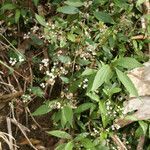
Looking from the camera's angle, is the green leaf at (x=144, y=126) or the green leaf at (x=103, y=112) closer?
the green leaf at (x=103, y=112)

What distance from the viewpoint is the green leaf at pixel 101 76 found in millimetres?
2051

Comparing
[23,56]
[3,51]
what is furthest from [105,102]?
[3,51]

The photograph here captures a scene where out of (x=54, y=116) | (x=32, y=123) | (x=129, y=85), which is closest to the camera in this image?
(x=129, y=85)

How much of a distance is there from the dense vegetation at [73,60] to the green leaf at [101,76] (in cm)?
7

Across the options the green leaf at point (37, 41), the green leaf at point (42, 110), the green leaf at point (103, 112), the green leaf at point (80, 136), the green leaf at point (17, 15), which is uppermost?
the green leaf at point (17, 15)

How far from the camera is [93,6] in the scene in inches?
99.8

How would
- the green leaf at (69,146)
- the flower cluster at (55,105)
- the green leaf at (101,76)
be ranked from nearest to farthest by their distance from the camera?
the green leaf at (101,76), the green leaf at (69,146), the flower cluster at (55,105)

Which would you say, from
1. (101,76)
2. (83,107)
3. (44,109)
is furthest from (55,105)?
(101,76)

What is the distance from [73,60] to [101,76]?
413 mm

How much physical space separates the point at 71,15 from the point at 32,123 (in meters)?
0.78

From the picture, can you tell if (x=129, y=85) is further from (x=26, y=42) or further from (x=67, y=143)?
(x=26, y=42)

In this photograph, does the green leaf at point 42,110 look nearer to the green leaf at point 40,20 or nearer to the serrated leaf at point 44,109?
the serrated leaf at point 44,109

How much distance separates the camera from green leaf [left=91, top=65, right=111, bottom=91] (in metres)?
2.05

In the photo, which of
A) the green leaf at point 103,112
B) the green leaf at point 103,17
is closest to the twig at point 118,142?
the green leaf at point 103,112
